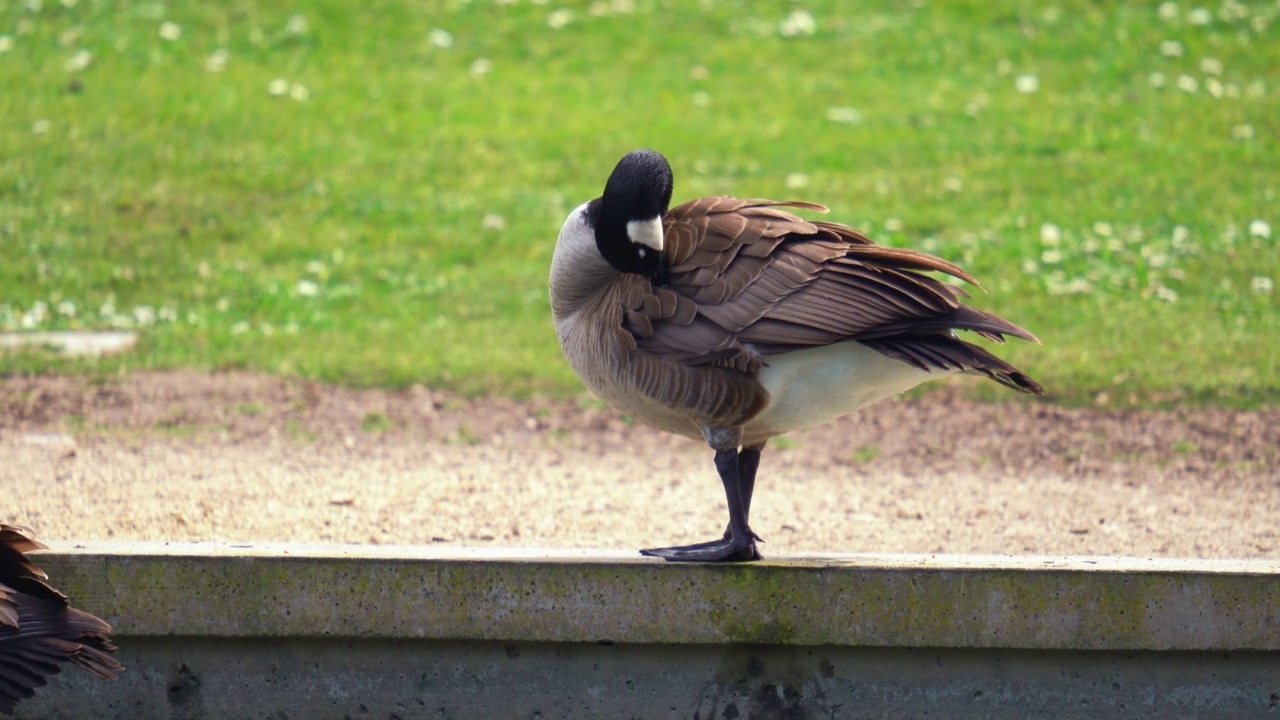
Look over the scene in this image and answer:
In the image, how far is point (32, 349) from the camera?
25.6 ft

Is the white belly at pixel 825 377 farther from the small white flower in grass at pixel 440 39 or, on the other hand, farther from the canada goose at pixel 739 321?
the small white flower in grass at pixel 440 39

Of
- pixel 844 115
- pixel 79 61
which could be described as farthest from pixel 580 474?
pixel 79 61

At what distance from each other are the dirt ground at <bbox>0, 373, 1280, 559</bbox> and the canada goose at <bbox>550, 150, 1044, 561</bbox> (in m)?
0.97

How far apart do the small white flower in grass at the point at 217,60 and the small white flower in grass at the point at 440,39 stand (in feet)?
6.29

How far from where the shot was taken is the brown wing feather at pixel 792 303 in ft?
12.1

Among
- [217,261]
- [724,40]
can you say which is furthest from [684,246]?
[724,40]

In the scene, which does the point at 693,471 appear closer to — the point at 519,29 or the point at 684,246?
the point at 684,246

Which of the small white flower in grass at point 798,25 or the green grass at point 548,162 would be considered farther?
the small white flower in grass at point 798,25

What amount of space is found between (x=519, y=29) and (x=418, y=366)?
6.85 metres

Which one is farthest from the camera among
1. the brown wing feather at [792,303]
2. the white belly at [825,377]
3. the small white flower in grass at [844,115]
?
the small white flower in grass at [844,115]

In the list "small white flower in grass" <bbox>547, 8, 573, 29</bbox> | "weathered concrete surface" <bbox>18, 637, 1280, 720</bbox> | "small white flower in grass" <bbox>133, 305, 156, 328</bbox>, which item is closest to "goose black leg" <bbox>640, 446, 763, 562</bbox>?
"weathered concrete surface" <bbox>18, 637, 1280, 720</bbox>

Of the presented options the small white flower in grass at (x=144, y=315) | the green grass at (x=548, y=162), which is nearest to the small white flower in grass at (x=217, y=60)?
the green grass at (x=548, y=162)

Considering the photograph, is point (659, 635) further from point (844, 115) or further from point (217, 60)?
point (217, 60)

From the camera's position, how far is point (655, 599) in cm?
385
